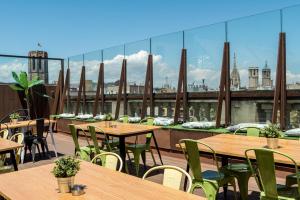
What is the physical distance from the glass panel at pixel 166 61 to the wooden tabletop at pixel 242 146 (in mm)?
3435

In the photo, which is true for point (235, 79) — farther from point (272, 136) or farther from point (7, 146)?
point (7, 146)

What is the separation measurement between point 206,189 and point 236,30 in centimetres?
379

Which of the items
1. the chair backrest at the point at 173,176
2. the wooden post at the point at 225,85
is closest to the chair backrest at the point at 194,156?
the chair backrest at the point at 173,176

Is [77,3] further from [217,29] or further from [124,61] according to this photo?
[217,29]

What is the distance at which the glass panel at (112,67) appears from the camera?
28.5 ft

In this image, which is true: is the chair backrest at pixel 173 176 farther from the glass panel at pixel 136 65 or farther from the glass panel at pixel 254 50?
the glass panel at pixel 136 65

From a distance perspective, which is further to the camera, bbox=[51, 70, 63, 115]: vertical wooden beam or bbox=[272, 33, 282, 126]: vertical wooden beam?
bbox=[51, 70, 63, 115]: vertical wooden beam

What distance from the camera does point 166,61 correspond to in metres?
7.34

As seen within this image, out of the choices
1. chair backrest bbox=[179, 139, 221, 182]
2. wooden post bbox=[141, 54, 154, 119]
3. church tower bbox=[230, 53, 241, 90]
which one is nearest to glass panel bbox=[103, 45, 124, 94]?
wooden post bbox=[141, 54, 154, 119]

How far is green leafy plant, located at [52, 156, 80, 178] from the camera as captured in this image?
6.49 ft

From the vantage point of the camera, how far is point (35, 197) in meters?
1.90

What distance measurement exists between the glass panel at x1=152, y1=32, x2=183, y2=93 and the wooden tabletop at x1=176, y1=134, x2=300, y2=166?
3.43 meters

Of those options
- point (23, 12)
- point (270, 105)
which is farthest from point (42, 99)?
point (270, 105)

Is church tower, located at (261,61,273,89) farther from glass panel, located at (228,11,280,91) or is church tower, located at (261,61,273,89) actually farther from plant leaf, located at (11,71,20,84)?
plant leaf, located at (11,71,20,84)
